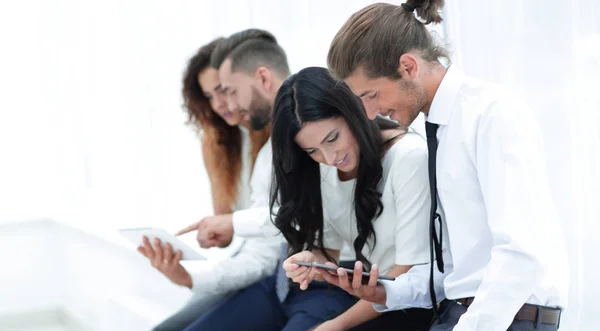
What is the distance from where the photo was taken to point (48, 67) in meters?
4.55

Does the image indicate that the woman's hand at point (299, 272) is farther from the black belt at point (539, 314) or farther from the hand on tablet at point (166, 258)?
the hand on tablet at point (166, 258)

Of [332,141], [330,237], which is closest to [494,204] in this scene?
[332,141]

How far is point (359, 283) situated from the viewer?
1830mm

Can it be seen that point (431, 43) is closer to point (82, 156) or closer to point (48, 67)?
point (82, 156)

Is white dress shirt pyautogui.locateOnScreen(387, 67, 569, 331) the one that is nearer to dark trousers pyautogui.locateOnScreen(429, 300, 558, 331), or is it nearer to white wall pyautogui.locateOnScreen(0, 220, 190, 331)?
dark trousers pyautogui.locateOnScreen(429, 300, 558, 331)

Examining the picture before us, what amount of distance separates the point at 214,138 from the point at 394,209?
121 centimetres

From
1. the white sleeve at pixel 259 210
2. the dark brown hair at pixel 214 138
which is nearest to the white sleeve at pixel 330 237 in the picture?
the white sleeve at pixel 259 210

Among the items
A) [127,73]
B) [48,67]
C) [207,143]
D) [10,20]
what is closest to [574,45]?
→ [207,143]

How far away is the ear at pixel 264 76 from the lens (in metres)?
2.77

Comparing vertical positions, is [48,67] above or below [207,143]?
above

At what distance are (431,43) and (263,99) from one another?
1.17m

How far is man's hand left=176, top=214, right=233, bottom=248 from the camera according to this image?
8.80 feet

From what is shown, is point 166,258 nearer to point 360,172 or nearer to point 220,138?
point 220,138

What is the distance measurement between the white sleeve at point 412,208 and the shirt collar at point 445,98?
30 cm
